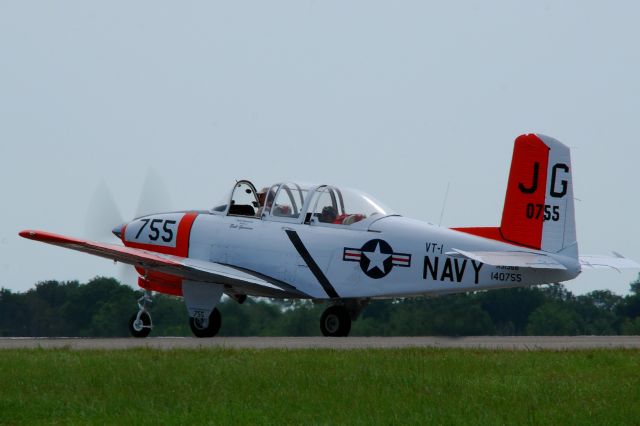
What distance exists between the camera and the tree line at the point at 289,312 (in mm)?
36219

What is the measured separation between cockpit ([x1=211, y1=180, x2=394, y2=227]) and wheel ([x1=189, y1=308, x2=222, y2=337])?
1.97m

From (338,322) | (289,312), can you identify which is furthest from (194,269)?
(289,312)

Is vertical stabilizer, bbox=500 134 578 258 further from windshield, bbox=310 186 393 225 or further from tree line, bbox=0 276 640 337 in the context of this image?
tree line, bbox=0 276 640 337

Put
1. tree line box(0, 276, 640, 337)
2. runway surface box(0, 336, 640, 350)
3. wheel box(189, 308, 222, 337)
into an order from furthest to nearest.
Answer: tree line box(0, 276, 640, 337), wheel box(189, 308, 222, 337), runway surface box(0, 336, 640, 350)

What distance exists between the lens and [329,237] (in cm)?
2242

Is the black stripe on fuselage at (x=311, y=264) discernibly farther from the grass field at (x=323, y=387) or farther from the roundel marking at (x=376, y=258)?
the grass field at (x=323, y=387)

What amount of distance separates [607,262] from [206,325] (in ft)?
24.0

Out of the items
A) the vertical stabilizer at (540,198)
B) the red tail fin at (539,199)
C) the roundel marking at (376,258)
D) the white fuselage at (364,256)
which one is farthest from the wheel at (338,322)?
the vertical stabilizer at (540,198)

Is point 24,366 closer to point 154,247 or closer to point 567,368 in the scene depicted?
point 567,368

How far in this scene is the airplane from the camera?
2073 centimetres

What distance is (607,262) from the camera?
2355 cm

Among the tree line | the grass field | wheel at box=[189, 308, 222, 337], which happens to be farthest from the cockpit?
the tree line

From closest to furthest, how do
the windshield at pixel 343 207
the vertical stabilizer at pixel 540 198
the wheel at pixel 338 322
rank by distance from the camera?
the vertical stabilizer at pixel 540 198, the windshield at pixel 343 207, the wheel at pixel 338 322

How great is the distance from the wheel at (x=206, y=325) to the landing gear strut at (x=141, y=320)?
793 mm
